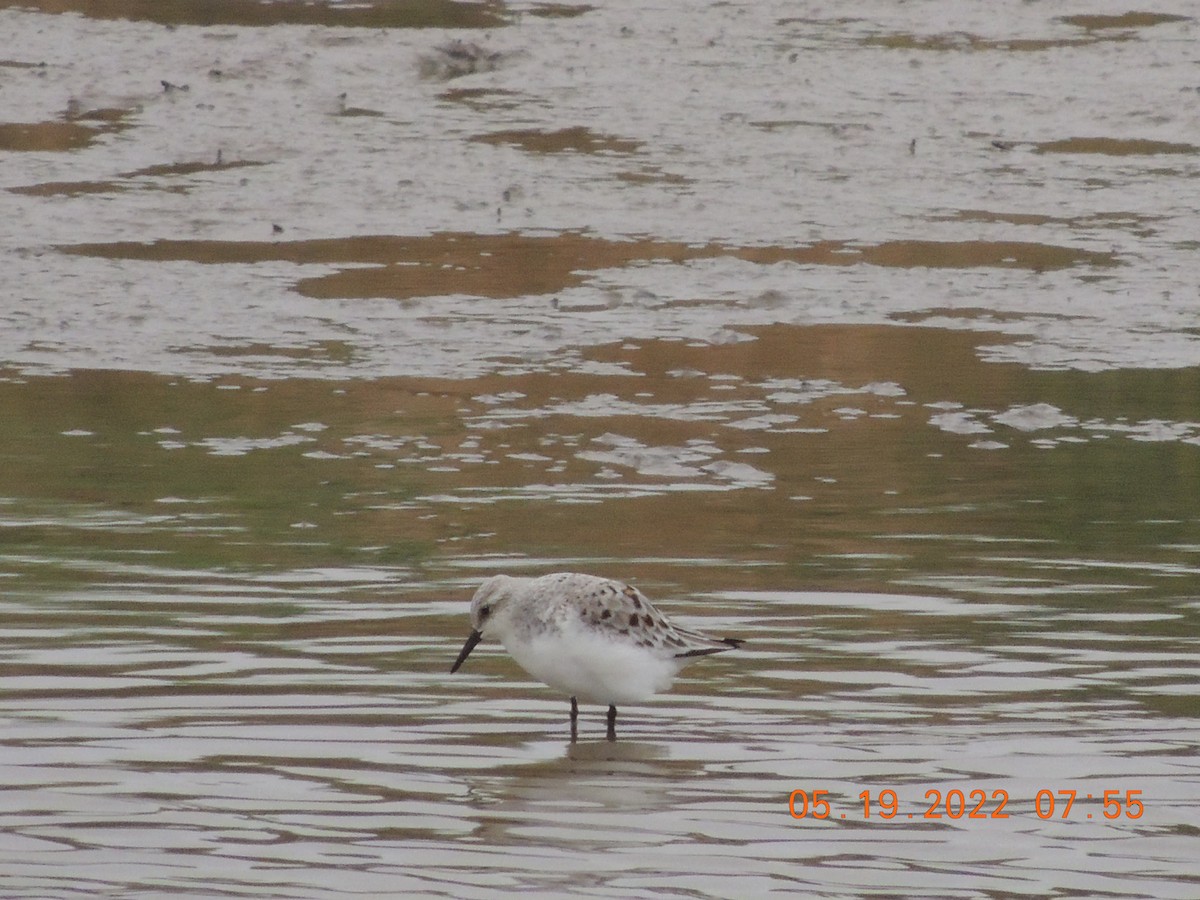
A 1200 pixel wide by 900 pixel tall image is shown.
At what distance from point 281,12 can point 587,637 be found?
16002 mm

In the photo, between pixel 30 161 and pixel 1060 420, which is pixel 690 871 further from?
pixel 30 161

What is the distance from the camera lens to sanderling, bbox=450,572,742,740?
6.86 metres

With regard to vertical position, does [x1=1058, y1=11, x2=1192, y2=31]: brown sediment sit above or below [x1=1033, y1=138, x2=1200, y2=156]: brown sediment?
above

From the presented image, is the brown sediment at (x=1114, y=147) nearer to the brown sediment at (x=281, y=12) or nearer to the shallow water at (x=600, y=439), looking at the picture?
the shallow water at (x=600, y=439)

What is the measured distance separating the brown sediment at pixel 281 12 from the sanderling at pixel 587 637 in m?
15.2

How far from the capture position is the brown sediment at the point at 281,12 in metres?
21.6

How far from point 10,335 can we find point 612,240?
4.30m

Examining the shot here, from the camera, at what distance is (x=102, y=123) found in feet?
61.9

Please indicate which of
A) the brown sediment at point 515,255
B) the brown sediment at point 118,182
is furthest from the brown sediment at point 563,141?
the brown sediment at point 515,255
